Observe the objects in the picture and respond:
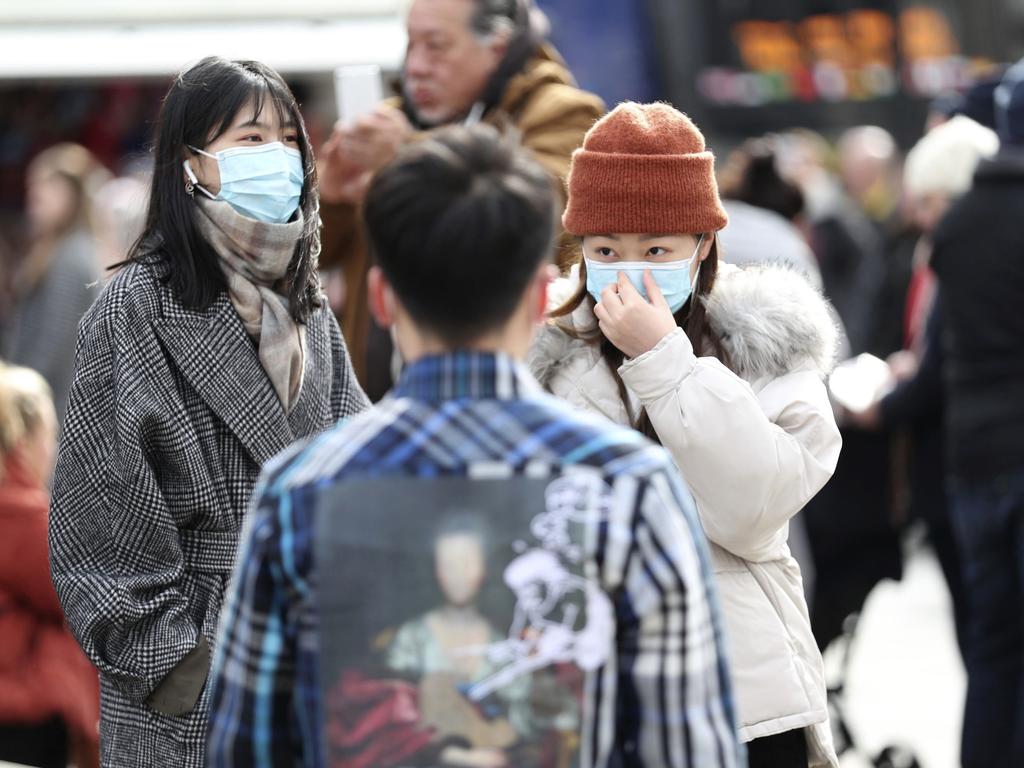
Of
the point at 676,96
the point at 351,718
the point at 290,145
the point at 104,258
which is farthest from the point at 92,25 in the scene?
the point at 351,718

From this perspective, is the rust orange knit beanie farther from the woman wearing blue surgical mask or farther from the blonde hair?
the blonde hair

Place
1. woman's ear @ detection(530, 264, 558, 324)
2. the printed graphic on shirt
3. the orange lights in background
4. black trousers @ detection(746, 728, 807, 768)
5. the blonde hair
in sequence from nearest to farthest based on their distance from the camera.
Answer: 1. the printed graphic on shirt
2. woman's ear @ detection(530, 264, 558, 324)
3. black trousers @ detection(746, 728, 807, 768)
4. the blonde hair
5. the orange lights in background

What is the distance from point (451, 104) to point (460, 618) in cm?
268

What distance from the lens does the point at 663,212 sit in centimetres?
284

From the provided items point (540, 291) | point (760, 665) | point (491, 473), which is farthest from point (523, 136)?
point (491, 473)

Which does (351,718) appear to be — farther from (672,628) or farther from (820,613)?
(820,613)

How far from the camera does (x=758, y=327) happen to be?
2.85 meters

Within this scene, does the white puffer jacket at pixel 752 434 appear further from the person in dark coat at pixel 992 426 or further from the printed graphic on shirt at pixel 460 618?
the person in dark coat at pixel 992 426

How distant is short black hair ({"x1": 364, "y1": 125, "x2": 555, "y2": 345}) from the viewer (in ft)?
6.41

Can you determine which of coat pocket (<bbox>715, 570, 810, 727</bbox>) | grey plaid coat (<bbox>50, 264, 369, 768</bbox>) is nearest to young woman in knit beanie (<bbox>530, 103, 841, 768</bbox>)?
coat pocket (<bbox>715, 570, 810, 727</bbox>)

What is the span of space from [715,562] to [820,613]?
2.77m

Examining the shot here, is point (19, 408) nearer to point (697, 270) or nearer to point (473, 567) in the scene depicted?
point (697, 270)

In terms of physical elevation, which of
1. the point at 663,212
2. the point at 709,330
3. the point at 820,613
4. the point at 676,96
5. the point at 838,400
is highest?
the point at 676,96

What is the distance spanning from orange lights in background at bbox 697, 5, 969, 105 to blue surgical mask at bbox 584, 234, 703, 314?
32.8 ft
